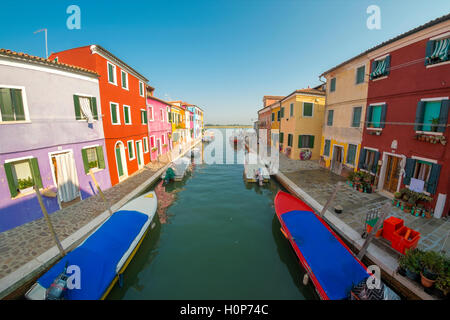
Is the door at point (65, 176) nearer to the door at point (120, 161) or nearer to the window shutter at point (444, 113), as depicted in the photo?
the door at point (120, 161)

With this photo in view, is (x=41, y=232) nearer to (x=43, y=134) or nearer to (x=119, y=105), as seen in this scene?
(x=43, y=134)

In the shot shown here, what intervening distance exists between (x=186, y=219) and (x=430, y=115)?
42.0ft

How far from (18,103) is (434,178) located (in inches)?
710

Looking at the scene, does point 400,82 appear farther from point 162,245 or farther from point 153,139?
point 153,139

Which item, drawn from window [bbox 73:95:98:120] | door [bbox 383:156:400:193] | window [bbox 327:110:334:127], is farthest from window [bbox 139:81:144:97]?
door [bbox 383:156:400:193]

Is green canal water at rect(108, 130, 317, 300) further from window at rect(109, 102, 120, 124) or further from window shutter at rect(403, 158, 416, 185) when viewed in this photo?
window at rect(109, 102, 120, 124)

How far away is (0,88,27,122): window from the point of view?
7078mm

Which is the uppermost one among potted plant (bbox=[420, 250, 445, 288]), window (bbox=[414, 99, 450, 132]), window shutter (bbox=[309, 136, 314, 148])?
window (bbox=[414, 99, 450, 132])

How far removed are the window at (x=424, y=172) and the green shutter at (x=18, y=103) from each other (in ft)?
58.6

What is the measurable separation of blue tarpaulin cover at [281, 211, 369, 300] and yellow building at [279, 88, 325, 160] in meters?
14.0

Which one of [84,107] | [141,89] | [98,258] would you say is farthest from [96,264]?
[141,89]
